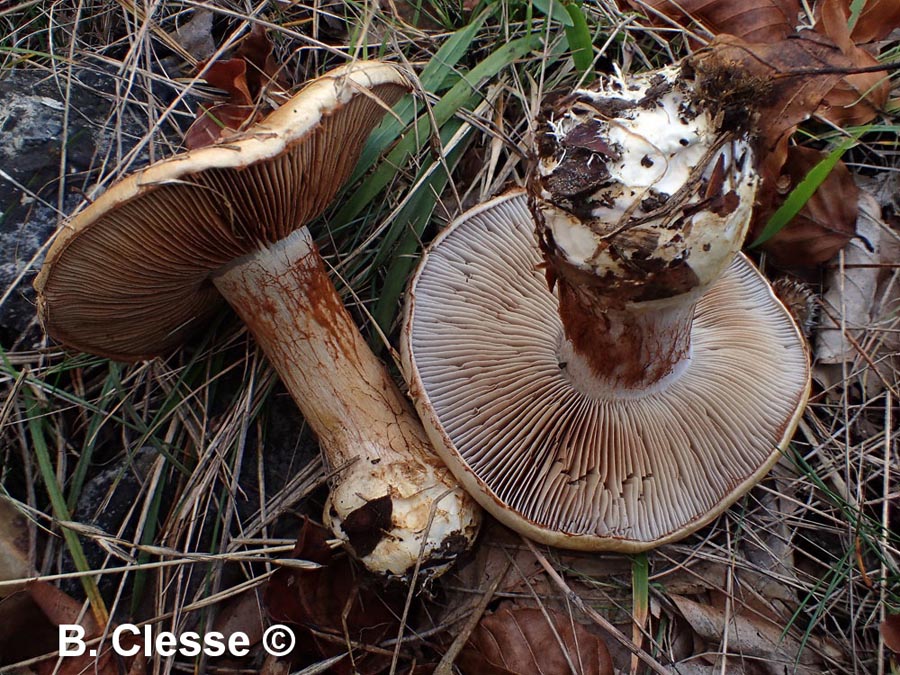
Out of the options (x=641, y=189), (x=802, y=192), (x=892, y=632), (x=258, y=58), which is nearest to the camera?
(x=641, y=189)

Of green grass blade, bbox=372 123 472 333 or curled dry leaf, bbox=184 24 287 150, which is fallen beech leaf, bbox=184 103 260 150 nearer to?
curled dry leaf, bbox=184 24 287 150

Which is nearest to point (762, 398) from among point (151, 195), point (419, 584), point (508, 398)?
point (508, 398)

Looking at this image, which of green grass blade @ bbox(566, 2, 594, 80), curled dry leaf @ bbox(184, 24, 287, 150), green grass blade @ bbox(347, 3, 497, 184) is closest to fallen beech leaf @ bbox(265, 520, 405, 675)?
green grass blade @ bbox(347, 3, 497, 184)

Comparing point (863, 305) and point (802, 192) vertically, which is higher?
point (802, 192)

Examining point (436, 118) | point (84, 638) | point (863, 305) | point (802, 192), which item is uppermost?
point (436, 118)

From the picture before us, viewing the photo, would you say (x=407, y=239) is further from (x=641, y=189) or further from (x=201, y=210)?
(x=641, y=189)

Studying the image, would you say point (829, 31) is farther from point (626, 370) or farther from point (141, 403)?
point (141, 403)

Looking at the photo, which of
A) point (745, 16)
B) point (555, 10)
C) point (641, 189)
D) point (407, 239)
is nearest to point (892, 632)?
point (641, 189)
